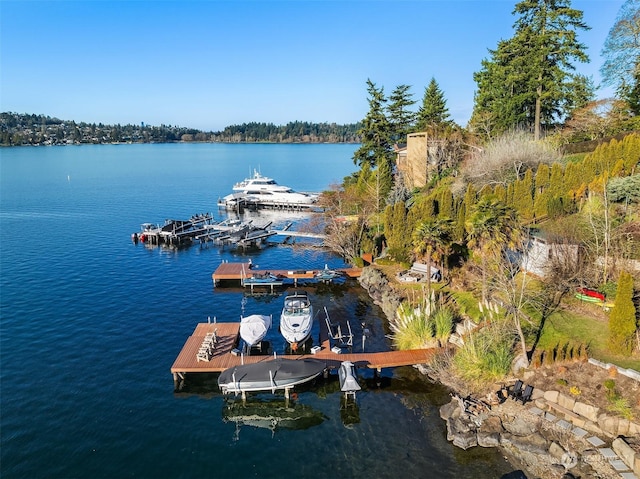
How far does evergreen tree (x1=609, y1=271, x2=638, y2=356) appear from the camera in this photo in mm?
21125

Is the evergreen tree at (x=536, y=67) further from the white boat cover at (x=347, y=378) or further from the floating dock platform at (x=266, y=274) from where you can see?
the white boat cover at (x=347, y=378)

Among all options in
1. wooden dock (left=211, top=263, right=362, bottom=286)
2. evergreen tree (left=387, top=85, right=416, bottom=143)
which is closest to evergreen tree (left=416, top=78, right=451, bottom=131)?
evergreen tree (left=387, top=85, right=416, bottom=143)

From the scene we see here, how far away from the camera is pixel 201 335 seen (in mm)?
28969

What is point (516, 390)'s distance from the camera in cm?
2075

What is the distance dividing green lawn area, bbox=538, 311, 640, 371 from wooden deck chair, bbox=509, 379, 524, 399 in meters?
3.40

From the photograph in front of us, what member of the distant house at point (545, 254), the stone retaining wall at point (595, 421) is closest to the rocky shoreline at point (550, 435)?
the stone retaining wall at point (595, 421)

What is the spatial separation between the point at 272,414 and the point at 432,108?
62905 millimetres

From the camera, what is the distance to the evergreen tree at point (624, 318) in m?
21.1

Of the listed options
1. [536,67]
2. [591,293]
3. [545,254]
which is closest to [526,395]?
[591,293]

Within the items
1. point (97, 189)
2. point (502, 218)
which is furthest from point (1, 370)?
point (97, 189)

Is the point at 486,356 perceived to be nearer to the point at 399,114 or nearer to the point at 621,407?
the point at 621,407

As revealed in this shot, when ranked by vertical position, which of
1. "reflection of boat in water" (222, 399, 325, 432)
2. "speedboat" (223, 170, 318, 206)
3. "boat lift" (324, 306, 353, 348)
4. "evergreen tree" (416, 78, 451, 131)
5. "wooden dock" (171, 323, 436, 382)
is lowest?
"reflection of boat in water" (222, 399, 325, 432)

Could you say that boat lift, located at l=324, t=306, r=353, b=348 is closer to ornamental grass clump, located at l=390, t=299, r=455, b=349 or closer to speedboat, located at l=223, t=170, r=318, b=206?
ornamental grass clump, located at l=390, t=299, r=455, b=349

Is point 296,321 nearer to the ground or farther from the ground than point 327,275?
farther from the ground
